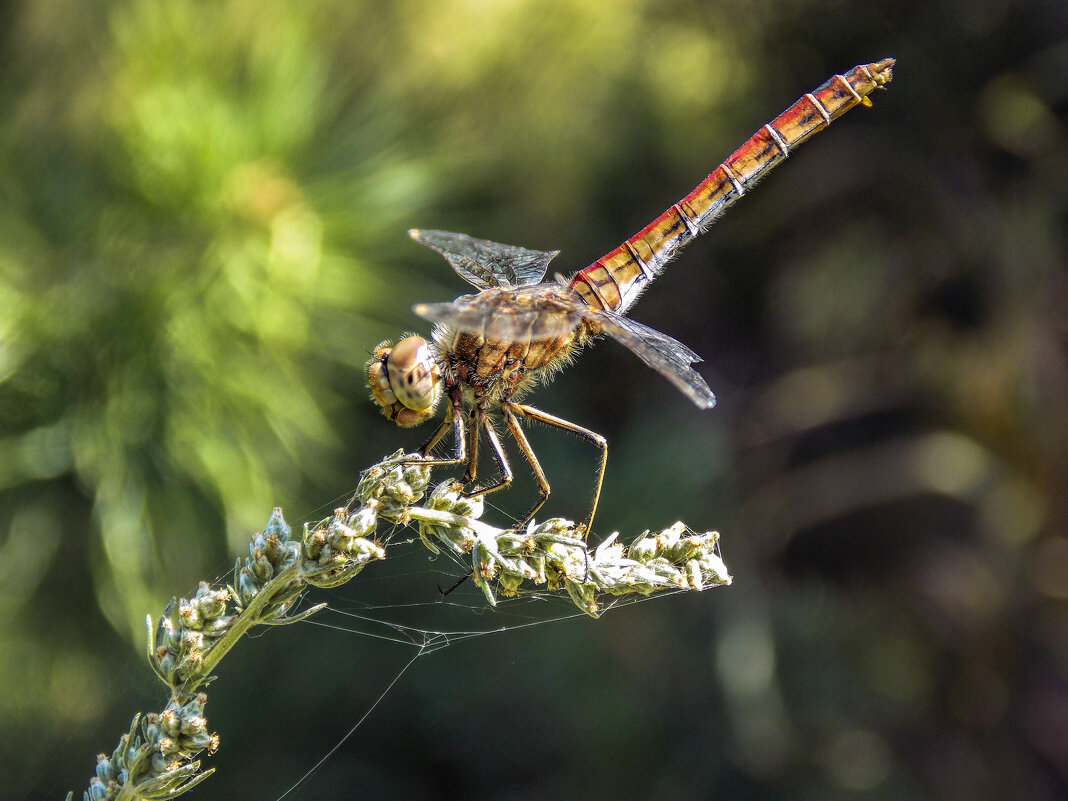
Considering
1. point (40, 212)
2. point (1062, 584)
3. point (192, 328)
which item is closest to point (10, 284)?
point (40, 212)

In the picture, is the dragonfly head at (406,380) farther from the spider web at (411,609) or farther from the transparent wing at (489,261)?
the spider web at (411,609)

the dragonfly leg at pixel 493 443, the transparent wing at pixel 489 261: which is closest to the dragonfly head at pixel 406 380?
the dragonfly leg at pixel 493 443

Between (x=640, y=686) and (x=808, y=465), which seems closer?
(x=640, y=686)

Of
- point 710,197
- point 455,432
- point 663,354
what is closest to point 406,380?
point 455,432

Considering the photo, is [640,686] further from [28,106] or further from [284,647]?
[28,106]

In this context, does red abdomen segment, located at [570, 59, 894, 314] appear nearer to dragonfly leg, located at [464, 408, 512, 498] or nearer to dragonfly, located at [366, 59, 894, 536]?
dragonfly, located at [366, 59, 894, 536]

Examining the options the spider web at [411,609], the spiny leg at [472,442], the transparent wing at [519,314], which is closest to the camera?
the transparent wing at [519,314]

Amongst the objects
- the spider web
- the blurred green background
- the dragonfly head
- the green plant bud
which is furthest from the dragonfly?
the spider web
